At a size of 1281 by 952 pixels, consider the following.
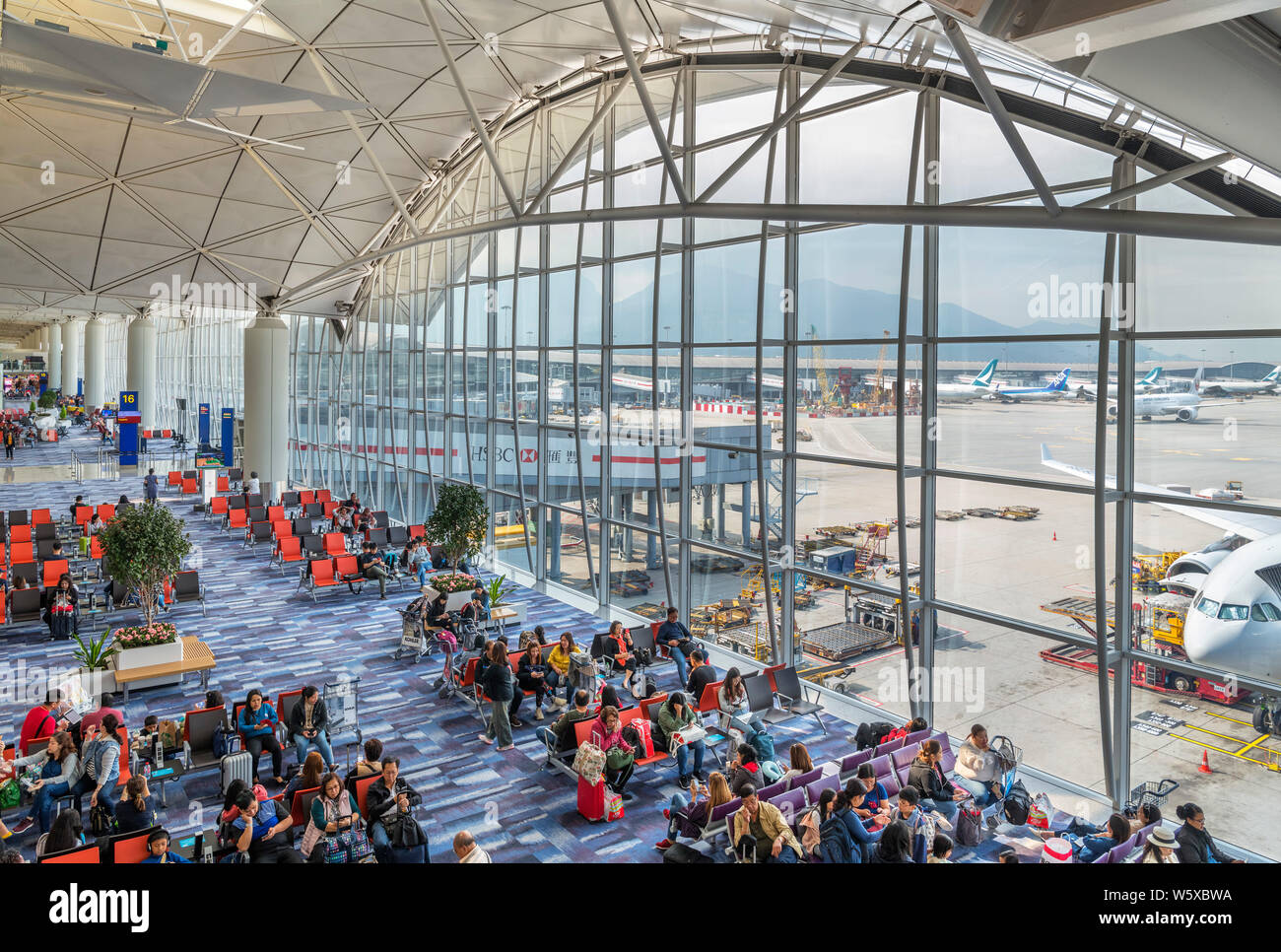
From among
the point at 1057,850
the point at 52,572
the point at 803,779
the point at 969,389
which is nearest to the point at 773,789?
the point at 803,779

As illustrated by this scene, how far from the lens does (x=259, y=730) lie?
1063cm

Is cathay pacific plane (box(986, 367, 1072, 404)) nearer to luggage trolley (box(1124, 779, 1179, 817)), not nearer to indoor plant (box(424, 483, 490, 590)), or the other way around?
luggage trolley (box(1124, 779, 1179, 817))

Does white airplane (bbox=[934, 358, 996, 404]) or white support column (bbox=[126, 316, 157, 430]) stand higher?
white support column (bbox=[126, 316, 157, 430])

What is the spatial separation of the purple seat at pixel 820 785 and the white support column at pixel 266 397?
86.2 ft

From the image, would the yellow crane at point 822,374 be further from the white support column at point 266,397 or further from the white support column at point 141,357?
the white support column at point 141,357

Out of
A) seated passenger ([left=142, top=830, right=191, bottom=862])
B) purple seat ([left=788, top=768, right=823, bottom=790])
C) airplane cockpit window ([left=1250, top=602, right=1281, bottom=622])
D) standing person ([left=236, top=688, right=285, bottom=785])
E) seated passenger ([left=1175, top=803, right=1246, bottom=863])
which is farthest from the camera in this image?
standing person ([left=236, top=688, right=285, bottom=785])

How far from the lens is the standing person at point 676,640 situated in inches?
553

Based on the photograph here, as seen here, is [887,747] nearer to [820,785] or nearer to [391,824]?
[820,785]

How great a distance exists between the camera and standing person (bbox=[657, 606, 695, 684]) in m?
14.1

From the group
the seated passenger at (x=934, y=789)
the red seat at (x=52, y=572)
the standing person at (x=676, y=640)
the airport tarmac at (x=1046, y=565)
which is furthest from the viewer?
the red seat at (x=52, y=572)

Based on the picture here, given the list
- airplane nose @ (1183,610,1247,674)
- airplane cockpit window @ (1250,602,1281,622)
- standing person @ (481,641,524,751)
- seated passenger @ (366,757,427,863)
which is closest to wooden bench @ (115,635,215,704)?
standing person @ (481,641,524,751)

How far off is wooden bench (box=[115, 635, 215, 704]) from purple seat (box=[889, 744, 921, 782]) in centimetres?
1034

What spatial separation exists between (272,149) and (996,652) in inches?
782

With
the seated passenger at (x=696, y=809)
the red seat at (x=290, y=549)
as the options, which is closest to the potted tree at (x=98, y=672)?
the red seat at (x=290, y=549)
